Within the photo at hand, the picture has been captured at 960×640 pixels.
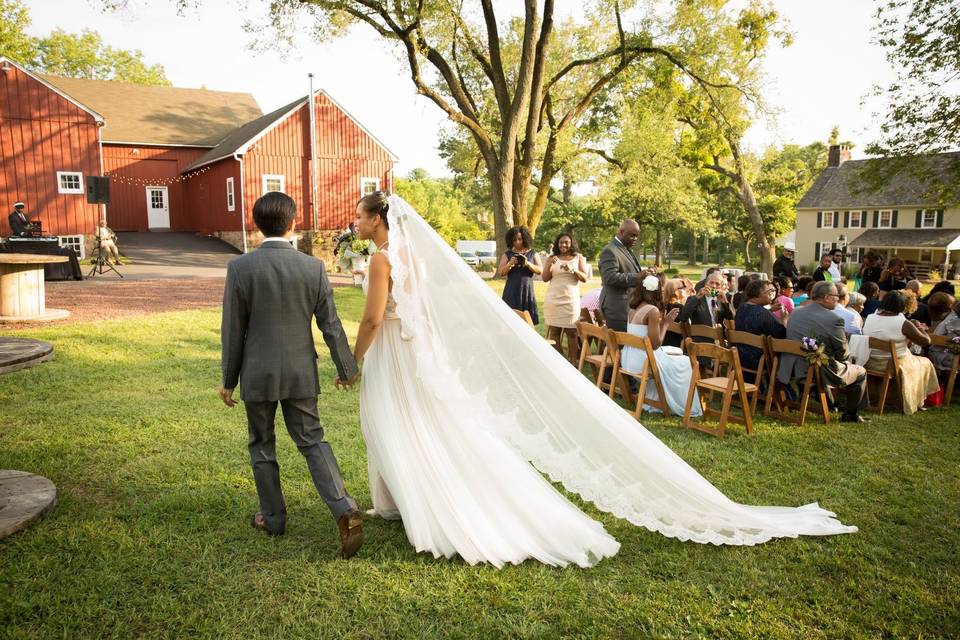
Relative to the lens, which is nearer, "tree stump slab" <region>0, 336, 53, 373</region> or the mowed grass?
the mowed grass

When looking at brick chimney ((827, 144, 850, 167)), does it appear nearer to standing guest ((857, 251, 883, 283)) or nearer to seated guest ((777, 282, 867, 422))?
standing guest ((857, 251, 883, 283))

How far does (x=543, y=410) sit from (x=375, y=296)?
1.25 meters

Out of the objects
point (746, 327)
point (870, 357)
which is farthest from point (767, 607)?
point (870, 357)

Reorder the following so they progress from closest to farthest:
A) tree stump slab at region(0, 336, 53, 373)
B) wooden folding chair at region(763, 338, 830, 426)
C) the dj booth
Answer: wooden folding chair at region(763, 338, 830, 426)
tree stump slab at region(0, 336, 53, 373)
the dj booth

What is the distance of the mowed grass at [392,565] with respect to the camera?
120 inches

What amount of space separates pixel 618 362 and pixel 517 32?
22126 mm

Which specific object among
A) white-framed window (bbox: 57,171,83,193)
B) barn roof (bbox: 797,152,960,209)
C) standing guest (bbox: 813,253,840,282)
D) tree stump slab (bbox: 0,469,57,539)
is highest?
barn roof (bbox: 797,152,960,209)

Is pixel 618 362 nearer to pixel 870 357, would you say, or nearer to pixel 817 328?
pixel 817 328

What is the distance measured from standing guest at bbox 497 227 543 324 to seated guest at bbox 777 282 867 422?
3250mm

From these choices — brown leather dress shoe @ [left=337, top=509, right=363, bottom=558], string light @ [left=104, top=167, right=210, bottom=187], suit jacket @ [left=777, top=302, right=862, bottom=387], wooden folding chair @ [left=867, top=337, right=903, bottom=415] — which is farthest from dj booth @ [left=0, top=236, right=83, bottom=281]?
wooden folding chair @ [left=867, top=337, right=903, bottom=415]

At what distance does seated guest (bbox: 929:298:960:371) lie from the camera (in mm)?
7934

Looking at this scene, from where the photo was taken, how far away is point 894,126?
1540cm

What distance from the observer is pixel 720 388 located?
621 centimetres

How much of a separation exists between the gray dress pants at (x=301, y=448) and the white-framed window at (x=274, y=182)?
86.1 feet
